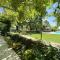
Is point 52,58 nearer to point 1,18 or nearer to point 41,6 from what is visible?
point 41,6

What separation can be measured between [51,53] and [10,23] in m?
31.8

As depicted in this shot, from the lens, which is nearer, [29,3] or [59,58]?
[59,58]

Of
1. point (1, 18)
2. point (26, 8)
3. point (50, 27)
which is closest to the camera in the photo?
point (26, 8)

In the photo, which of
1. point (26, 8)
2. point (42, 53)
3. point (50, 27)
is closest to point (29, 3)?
point (26, 8)

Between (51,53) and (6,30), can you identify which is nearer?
(51,53)

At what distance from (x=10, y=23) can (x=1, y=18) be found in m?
2.23

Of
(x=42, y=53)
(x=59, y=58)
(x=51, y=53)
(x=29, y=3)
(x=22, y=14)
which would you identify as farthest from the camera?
(x=22, y=14)

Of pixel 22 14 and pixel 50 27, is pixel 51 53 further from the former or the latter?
pixel 50 27

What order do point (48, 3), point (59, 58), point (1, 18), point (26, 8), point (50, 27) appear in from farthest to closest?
point (50, 27), point (1, 18), point (26, 8), point (48, 3), point (59, 58)

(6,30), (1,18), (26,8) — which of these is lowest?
(6,30)

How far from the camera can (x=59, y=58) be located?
788 centimetres

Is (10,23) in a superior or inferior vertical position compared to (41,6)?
inferior

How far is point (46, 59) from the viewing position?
8.14 meters

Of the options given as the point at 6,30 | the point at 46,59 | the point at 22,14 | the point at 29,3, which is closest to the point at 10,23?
the point at 6,30
